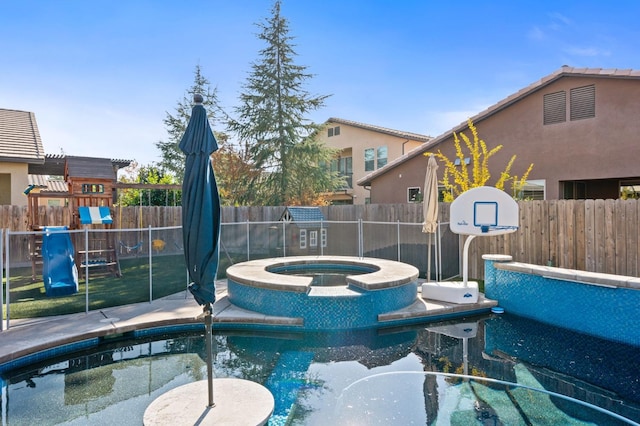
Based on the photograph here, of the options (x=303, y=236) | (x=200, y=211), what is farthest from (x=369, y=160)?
(x=200, y=211)

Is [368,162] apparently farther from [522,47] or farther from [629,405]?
[629,405]

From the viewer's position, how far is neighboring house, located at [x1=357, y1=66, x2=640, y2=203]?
9891 millimetres

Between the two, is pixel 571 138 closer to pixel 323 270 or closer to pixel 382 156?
pixel 323 270

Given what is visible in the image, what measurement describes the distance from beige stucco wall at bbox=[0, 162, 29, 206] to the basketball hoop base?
13.8m

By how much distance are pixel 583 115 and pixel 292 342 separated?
415 inches

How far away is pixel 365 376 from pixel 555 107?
10.8 metres

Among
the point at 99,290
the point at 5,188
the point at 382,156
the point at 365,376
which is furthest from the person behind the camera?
the point at 382,156

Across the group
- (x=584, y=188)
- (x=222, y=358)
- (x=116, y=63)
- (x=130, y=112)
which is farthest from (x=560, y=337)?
(x=130, y=112)

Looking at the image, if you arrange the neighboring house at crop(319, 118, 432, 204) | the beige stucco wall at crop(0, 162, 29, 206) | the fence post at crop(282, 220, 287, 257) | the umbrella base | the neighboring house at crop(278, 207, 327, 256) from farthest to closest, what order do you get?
the neighboring house at crop(319, 118, 432, 204)
the neighboring house at crop(278, 207, 327, 256)
the beige stucco wall at crop(0, 162, 29, 206)
the fence post at crop(282, 220, 287, 257)
the umbrella base

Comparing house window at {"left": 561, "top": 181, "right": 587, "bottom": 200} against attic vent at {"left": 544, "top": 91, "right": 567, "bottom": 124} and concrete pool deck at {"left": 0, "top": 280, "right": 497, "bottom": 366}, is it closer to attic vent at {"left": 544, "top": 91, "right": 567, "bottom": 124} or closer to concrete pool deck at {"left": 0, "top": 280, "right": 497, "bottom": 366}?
attic vent at {"left": 544, "top": 91, "right": 567, "bottom": 124}

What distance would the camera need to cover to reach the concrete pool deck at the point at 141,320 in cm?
515

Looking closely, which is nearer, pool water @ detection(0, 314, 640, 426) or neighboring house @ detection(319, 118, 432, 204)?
pool water @ detection(0, 314, 640, 426)

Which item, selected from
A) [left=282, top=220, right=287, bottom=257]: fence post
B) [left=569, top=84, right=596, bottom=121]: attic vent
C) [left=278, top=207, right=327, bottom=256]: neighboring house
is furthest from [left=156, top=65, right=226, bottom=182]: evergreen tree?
[left=569, top=84, right=596, bottom=121]: attic vent

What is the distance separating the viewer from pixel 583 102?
10641mm
